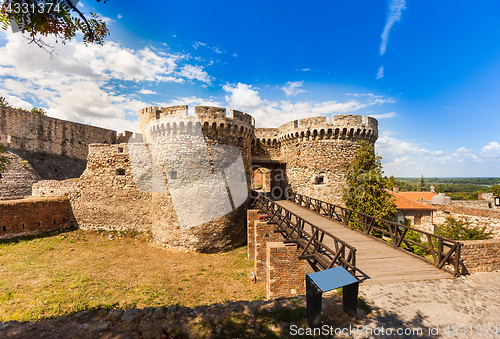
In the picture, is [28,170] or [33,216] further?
[28,170]

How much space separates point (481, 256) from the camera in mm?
5648

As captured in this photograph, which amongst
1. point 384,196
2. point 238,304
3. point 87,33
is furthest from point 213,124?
point 384,196

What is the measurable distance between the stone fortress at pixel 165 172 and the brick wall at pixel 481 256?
969 centimetres

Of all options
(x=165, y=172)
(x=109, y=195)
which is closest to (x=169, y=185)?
(x=165, y=172)

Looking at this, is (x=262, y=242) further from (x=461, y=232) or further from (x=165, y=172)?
(x=461, y=232)

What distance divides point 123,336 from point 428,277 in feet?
23.3

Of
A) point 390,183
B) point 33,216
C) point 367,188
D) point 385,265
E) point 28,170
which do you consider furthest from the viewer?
point 28,170

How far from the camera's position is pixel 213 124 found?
40.8 feet

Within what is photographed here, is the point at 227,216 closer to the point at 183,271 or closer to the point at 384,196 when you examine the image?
the point at 183,271

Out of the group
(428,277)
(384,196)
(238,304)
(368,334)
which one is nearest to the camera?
(368,334)

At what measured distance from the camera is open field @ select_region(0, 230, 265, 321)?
285 inches

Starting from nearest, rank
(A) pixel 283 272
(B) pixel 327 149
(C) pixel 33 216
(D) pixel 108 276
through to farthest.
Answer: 1. (A) pixel 283 272
2. (D) pixel 108 276
3. (C) pixel 33 216
4. (B) pixel 327 149

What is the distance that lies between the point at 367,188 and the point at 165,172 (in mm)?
12732

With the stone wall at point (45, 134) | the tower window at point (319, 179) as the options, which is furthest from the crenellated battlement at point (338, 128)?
the stone wall at point (45, 134)
